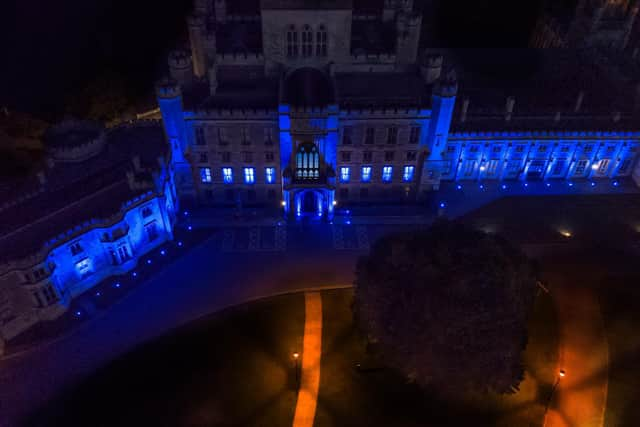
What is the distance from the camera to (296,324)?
52.4 m

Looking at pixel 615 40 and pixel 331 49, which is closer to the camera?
pixel 331 49

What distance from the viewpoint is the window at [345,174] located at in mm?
66438

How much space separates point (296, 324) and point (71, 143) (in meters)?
36.6

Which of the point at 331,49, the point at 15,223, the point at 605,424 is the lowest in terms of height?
the point at 605,424

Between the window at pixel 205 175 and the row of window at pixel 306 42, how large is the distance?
19.6 metres

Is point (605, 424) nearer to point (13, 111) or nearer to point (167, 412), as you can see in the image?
point (167, 412)

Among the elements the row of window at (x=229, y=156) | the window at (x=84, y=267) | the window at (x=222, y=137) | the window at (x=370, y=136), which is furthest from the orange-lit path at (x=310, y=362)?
the window at (x=84, y=267)

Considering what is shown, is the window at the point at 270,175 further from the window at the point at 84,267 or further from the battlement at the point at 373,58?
the window at the point at 84,267

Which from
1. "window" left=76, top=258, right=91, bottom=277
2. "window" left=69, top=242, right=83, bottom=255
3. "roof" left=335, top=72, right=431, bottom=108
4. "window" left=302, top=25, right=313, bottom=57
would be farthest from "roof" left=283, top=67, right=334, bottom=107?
"window" left=76, top=258, right=91, bottom=277

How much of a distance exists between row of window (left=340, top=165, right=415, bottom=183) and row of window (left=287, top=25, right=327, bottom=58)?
16.4m

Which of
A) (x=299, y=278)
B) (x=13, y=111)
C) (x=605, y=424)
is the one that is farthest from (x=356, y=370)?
(x=13, y=111)

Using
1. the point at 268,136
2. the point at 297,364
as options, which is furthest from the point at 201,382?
the point at 268,136

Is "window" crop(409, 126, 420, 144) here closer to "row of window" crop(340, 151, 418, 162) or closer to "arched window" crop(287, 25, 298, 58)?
"row of window" crop(340, 151, 418, 162)

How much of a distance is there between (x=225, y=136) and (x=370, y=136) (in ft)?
64.3
